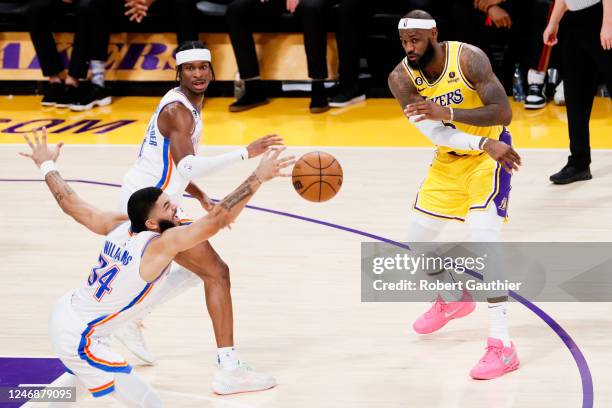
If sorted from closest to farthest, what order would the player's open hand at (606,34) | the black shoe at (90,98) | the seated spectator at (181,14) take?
the player's open hand at (606,34) → the seated spectator at (181,14) → the black shoe at (90,98)

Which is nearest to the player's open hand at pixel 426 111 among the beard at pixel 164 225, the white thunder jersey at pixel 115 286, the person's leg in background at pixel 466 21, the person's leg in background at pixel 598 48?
the beard at pixel 164 225

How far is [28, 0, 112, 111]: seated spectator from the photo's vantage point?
38.6 feet

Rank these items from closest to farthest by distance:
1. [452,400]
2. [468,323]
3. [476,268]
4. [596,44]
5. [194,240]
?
[194,240] < [452,400] < [468,323] < [476,268] < [596,44]

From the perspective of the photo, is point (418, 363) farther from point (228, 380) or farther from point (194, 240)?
point (194, 240)

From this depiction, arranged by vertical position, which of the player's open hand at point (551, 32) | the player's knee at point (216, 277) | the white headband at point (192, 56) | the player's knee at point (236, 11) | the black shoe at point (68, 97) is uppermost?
the white headband at point (192, 56)

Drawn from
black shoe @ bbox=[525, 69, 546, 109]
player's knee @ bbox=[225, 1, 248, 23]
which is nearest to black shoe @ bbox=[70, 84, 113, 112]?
player's knee @ bbox=[225, 1, 248, 23]

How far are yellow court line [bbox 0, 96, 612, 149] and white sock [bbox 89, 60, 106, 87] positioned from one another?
0.33 metres

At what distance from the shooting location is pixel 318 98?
38.1ft

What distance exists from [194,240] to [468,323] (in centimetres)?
232

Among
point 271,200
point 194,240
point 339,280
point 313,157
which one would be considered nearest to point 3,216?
point 271,200

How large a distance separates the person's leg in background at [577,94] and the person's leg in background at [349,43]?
3048mm

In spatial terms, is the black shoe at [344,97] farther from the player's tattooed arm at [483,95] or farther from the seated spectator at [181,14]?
the player's tattooed arm at [483,95]

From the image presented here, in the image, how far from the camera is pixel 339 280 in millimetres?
6949

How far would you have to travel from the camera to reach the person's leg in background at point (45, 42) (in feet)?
39.0
